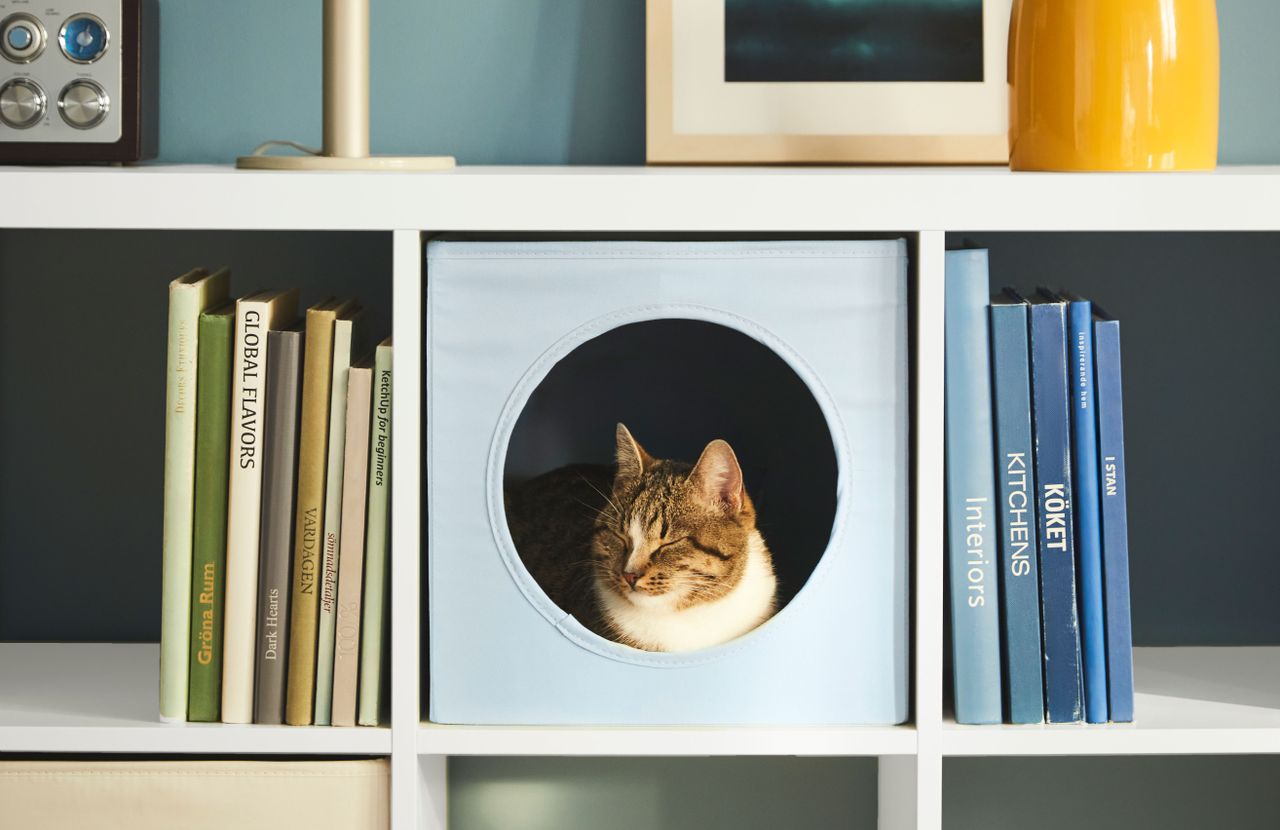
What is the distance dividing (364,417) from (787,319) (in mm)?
300

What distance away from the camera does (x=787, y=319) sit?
2.87 feet

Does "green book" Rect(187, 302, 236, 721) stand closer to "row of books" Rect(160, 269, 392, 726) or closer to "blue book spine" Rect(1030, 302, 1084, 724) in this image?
"row of books" Rect(160, 269, 392, 726)

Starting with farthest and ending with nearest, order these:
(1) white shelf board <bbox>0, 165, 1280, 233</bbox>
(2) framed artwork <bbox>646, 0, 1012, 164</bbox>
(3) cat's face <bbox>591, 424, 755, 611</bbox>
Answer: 1. (2) framed artwork <bbox>646, 0, 1012, 164</bbox>
2. (3) cat's face <bbox>591, 424, 755, 611</bbox>
3. (1) white shelf board <bbox>0, 165, 1280, 233</bbox>

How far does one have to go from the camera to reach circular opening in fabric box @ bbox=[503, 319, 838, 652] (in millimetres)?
929

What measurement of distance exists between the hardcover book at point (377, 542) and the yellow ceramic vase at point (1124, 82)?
19.5 inches

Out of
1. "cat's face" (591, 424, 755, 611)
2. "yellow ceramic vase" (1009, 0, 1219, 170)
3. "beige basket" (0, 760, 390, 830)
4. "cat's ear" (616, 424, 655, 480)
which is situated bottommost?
"beige basket" (0, 760, 390, 830)

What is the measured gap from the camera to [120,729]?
2.99 ft

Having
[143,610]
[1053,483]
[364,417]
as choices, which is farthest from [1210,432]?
[143,610]

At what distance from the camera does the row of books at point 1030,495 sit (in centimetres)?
88

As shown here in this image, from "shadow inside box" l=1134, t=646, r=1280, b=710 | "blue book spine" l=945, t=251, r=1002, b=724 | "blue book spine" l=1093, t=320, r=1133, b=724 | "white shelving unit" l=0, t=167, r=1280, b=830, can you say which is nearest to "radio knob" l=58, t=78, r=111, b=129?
"white shelving unit" l=0, t=167, r=1280, b=830

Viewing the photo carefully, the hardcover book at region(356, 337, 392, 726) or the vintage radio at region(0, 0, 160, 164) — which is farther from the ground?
the vintage radio at region(0, 0, 160, 164)

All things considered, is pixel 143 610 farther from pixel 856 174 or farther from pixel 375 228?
pixel 856 174

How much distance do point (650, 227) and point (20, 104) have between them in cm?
51

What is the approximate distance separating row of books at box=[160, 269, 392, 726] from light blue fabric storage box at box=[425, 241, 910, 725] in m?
0.05
